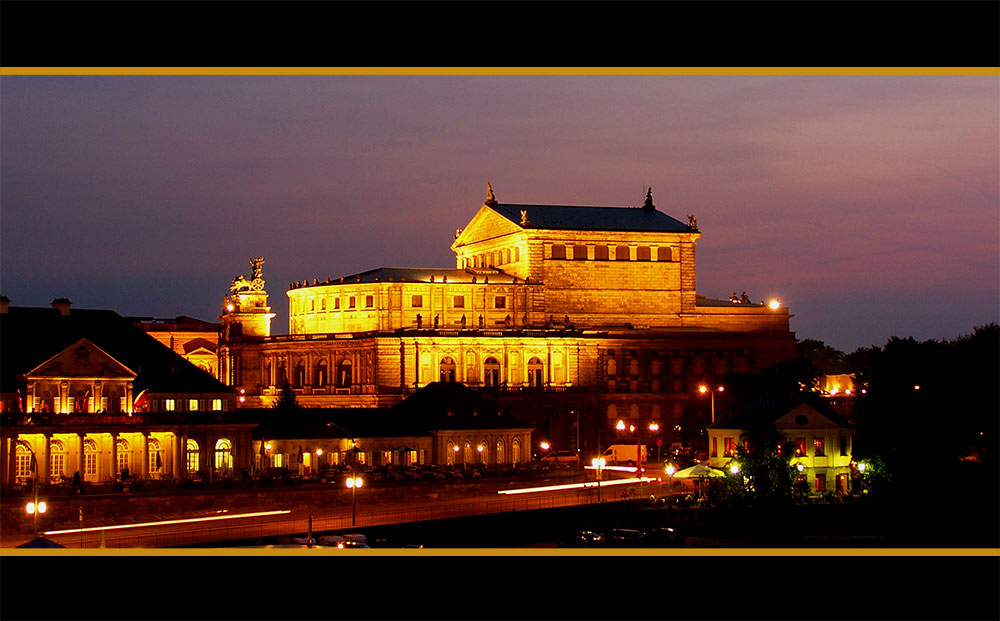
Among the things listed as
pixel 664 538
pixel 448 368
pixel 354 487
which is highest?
pixel 448 368

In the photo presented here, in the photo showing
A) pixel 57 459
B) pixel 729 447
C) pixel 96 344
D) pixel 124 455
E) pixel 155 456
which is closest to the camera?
pixel 57 459

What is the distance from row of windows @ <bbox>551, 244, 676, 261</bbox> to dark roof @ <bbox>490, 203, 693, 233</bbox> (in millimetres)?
1366

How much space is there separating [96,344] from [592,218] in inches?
2106

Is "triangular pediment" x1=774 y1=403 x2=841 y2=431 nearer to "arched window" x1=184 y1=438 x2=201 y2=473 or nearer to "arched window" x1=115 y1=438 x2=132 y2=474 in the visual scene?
"arched window" x1=184 y1=438 x2=201 y2=473

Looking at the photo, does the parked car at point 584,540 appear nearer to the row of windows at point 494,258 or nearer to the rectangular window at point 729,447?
the rectangular window at point 729,447

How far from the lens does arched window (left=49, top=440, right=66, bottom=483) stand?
69250 millimetres

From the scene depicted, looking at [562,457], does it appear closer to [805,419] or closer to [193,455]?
[805,419]

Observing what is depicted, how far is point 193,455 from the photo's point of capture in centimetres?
7362

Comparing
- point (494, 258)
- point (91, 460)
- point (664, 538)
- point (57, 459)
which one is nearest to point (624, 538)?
point (664, 538)
